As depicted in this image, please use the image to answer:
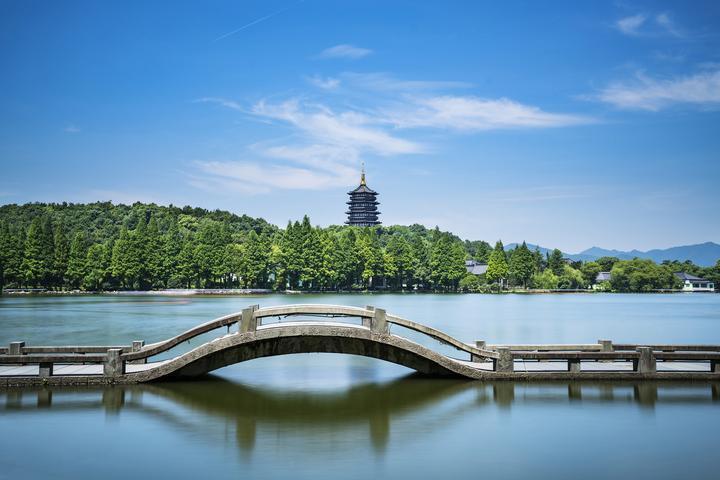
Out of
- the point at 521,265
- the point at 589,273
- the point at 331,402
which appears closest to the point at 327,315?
the point at 331,402

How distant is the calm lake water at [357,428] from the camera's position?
28.3 ft

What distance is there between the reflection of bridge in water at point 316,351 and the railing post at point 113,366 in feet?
0.06

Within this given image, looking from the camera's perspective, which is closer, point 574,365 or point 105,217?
point 574,365

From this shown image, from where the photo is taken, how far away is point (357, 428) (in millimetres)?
10594

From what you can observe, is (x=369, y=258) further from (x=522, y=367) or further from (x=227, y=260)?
(x=522, y=367)

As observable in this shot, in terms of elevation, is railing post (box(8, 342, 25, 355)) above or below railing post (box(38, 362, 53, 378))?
above

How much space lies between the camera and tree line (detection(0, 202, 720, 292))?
250 ft

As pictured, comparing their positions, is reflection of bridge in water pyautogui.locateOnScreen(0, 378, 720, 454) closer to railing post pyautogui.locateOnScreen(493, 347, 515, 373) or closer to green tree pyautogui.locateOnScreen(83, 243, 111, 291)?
railing post pyautogui.locateOnScreen(493, 347, 515, 373)

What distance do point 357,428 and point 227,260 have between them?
74002mm

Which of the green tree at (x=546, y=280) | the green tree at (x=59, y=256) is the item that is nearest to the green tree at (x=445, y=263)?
the green tree at (x=546, y=280)

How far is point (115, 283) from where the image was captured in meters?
80.7

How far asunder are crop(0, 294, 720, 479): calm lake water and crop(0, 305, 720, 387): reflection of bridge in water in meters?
0.33

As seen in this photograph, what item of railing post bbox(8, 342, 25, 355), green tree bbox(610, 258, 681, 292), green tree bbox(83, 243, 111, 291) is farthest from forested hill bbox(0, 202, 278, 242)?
railing post bbox(8, 342, 25, 355)

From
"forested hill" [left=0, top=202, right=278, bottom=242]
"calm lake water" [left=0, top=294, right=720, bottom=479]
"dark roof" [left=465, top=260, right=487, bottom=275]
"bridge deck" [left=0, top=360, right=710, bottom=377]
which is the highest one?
"forested hill" [left=0, top=202, right=278, bottom=242]
